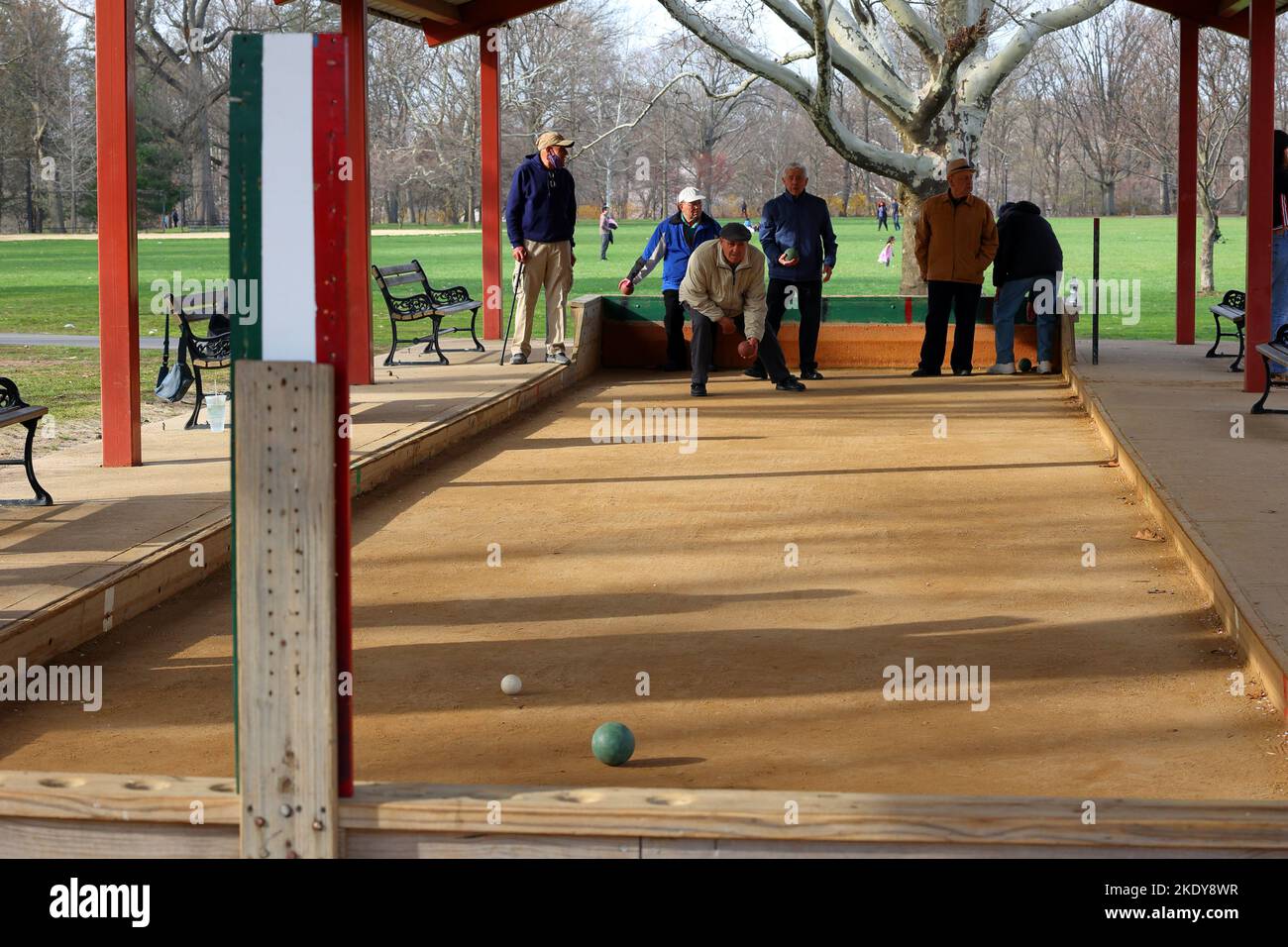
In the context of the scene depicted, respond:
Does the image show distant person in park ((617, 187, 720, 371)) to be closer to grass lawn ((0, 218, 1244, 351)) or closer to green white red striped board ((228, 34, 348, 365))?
grass lawn ((0, 218, 1244, 351))

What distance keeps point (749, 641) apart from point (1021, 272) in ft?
32.1

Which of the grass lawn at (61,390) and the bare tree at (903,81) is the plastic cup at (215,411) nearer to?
the grass lawn at (61,390)

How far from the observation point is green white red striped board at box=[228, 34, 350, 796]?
3623mm

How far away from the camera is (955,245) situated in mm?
14992

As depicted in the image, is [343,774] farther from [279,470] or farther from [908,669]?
[908,669]

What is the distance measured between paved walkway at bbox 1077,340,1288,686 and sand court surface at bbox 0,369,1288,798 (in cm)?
26

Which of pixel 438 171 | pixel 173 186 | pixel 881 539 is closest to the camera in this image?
pixel 881 539

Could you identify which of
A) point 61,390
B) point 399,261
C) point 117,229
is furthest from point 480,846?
point 399,261

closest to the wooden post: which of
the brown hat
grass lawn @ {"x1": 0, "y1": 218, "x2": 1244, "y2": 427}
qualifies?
grass lawn @ {"x1": 0, "y1": 218, "x2": 1244, "y2": 427}

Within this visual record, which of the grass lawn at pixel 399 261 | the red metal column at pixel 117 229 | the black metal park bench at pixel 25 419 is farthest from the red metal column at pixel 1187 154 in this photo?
the black metal park bench at pixel 25 419

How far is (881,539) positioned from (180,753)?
13.8ft

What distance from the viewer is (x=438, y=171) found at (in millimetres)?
80875

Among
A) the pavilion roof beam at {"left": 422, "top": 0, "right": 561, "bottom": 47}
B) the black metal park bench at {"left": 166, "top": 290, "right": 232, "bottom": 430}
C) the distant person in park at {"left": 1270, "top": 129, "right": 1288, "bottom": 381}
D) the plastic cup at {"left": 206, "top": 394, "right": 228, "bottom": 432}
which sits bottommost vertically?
the plastic cup at {"left": 206, "top": 394, "right": 228, "bottom": 432}
